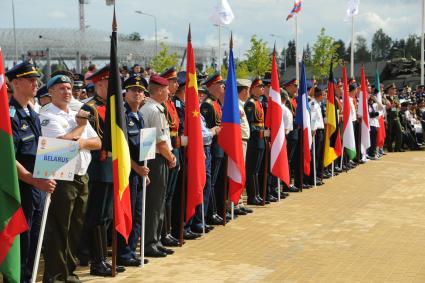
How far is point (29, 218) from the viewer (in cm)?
→ 541

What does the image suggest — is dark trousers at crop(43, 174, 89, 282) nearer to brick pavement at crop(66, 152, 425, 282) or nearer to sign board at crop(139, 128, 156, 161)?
brick pavement at crop(66, 152, 425, 282)

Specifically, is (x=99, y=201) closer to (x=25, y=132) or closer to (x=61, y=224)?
(x=61, y=224)

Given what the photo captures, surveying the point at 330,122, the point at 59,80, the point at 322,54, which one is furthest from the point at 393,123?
the point at 322,54

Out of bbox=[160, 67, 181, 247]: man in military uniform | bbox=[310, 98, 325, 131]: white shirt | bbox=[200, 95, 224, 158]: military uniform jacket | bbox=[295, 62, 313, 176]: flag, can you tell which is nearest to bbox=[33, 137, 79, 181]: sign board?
bbox=[160, 67, 181, 247]: man in military uniform

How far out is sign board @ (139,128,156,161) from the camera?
21.5ft

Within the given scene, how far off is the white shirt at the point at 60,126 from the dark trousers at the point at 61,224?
0.15 m

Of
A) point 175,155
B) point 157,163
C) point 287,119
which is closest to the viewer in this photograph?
point 157,163

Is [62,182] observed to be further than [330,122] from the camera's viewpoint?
No

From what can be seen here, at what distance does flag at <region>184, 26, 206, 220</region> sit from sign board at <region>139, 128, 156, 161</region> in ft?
4.09

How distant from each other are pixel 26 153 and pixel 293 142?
289 inches

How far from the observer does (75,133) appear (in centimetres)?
561

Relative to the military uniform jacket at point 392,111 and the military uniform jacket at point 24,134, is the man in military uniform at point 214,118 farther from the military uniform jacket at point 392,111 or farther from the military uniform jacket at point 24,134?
the military uniform jacket at point 392,111

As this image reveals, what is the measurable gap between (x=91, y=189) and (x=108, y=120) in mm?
779

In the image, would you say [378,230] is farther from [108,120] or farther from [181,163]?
[108,120]
